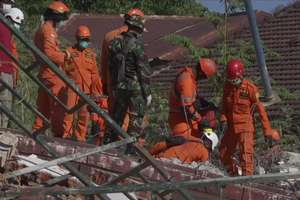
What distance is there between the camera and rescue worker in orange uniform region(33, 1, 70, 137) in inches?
390

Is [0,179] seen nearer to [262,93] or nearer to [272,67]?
[262,93]

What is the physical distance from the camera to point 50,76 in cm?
1030

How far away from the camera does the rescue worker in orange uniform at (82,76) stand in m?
10.6

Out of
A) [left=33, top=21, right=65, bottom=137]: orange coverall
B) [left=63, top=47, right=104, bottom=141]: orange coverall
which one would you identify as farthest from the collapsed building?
[left=63, top=47, right=104, bottom=141]: orange coverall

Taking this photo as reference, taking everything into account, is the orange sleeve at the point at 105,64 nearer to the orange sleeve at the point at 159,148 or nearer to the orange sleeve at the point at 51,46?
the orange sleeve at the point at 51,46

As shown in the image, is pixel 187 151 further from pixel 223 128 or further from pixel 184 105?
pixel 223 128

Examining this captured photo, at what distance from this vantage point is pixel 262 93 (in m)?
14.5

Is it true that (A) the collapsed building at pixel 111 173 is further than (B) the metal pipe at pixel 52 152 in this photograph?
No

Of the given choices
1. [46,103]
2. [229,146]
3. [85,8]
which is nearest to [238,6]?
[229,146]

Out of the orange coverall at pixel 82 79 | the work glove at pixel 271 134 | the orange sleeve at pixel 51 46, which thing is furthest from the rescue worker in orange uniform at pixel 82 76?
the work glove at pixel 271 134

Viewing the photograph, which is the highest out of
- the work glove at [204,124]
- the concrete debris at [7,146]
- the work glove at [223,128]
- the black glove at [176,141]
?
the concrete debris at [7,146]

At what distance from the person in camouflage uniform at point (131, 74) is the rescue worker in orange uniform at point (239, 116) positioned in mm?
1740

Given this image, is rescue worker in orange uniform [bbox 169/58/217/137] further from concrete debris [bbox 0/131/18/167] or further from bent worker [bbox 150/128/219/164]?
concrete debris [bbox 0/131/18/167]

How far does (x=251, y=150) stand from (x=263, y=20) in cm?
1049
